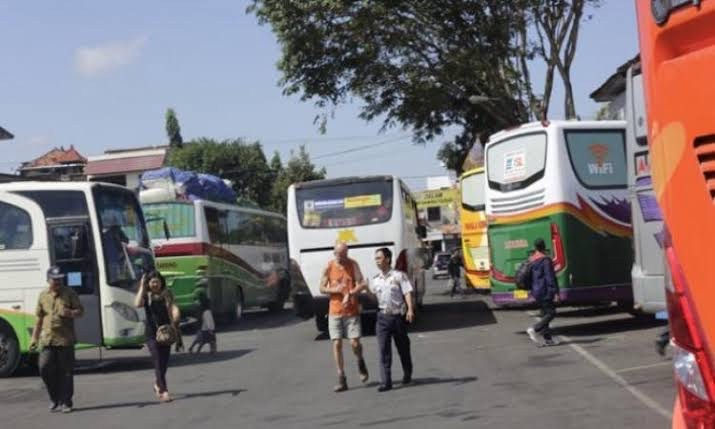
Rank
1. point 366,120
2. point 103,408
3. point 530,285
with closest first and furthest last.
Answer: point 103,408 → point 530,285 → point 366,120

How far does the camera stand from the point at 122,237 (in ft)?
59.1

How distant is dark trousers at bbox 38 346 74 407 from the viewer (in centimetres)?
1284

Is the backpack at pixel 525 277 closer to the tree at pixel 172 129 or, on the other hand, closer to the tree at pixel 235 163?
the tree at pixel 235 163

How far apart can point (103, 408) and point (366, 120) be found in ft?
63.7

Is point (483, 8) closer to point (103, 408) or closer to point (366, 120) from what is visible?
point (366, 120)

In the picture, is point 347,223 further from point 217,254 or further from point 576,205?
point 217,254

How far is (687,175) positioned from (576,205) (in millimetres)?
14481

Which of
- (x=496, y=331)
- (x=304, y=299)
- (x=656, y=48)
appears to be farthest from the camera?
(x=304, y=299)

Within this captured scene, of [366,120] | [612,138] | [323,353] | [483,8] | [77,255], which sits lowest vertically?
[323,353]

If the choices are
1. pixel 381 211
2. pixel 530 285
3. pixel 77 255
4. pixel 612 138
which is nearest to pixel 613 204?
pixel 612 138

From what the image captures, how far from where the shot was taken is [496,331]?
19.4m

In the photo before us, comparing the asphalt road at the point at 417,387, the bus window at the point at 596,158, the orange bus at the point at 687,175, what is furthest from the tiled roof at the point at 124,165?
the orange bus at the point at 687,175

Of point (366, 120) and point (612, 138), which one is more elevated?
point (366, 120)

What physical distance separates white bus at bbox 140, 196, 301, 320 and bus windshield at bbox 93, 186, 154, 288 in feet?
10.4
